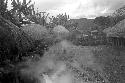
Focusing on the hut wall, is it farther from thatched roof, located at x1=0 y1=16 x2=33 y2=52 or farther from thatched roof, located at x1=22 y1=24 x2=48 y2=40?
thatched roof, located at x1=0 y1=16 x2=33 y2=52

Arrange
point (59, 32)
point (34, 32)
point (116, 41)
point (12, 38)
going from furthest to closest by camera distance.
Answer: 1. point (116, 41)
2. point (59, 32)
3. point (34, 32)
4. point (12, 38)

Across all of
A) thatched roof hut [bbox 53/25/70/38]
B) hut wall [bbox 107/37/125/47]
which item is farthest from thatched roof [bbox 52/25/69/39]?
hut wall [bbox 107/37/125/47]

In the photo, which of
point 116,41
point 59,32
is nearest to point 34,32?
point 59,32

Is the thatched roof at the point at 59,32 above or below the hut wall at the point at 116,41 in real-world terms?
above

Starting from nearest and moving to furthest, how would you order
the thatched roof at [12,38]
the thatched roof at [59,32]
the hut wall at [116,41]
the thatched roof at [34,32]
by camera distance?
the thatched roof at [12,38] → the thatched roof at [34,32] → the thatched roof at [59,32] → the hut wall at [116,41]

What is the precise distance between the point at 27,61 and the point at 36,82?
0.60 meters

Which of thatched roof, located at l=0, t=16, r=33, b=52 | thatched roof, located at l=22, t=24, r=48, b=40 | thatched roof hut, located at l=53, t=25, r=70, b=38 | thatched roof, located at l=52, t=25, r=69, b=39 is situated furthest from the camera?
thatched roof hut, located at l=53, t=25, r=70, b=38

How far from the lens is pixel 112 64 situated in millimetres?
13039

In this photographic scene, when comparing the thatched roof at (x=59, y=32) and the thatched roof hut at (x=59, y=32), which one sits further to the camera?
the thatched roof hut at (x=59, y=32)

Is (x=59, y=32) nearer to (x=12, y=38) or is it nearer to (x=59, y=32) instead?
(x=59, y=32)

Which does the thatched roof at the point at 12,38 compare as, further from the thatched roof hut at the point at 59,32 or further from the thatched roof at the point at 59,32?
the thatched roof hut at the point at 59,32

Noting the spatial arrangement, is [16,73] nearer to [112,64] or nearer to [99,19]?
[112,64]

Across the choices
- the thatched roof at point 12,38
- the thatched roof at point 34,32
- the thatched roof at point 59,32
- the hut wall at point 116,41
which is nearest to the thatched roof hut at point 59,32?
the thatched roof at point 59,32

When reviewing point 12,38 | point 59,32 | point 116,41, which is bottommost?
point 116,41
